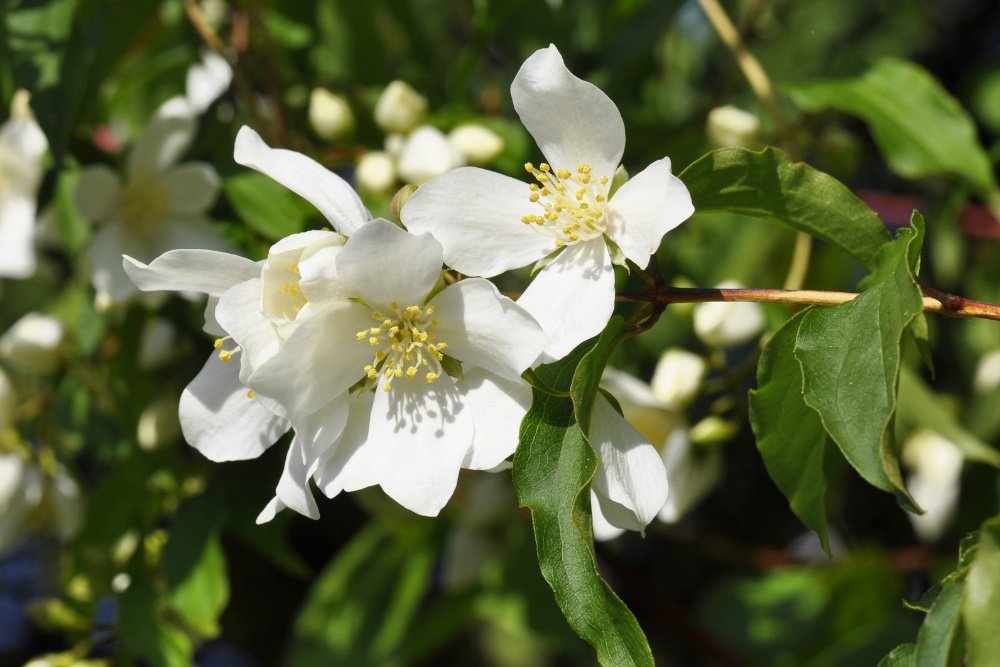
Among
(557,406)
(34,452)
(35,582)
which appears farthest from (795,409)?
(35,582)

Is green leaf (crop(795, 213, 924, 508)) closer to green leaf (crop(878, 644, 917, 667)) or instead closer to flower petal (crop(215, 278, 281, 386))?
green leaf (crop(878, 644, 917, 667))

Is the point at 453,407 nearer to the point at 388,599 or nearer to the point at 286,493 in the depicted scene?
the point at 286,493

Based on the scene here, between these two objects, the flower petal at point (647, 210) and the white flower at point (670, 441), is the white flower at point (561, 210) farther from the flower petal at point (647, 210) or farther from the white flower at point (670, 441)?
the white flower at point (670, 441)

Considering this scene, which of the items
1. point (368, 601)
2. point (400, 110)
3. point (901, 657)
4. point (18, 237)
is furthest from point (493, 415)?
point (368, 601)

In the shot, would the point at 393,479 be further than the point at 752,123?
No

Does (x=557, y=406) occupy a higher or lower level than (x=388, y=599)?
higher

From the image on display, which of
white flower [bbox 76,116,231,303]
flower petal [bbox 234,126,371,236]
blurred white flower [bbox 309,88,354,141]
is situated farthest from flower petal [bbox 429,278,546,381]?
blurred white flower [bbox 309,88,354,141]

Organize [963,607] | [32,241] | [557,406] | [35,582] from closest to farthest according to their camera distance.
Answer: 1. [963,607]
2. [557,406]
3. [32,241]
4. [35,582]

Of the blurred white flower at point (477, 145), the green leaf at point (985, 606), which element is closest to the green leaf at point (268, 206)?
the blurred white flower at point (477, 145)

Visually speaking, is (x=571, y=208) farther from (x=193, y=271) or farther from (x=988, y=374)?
(x=988, y=374)
